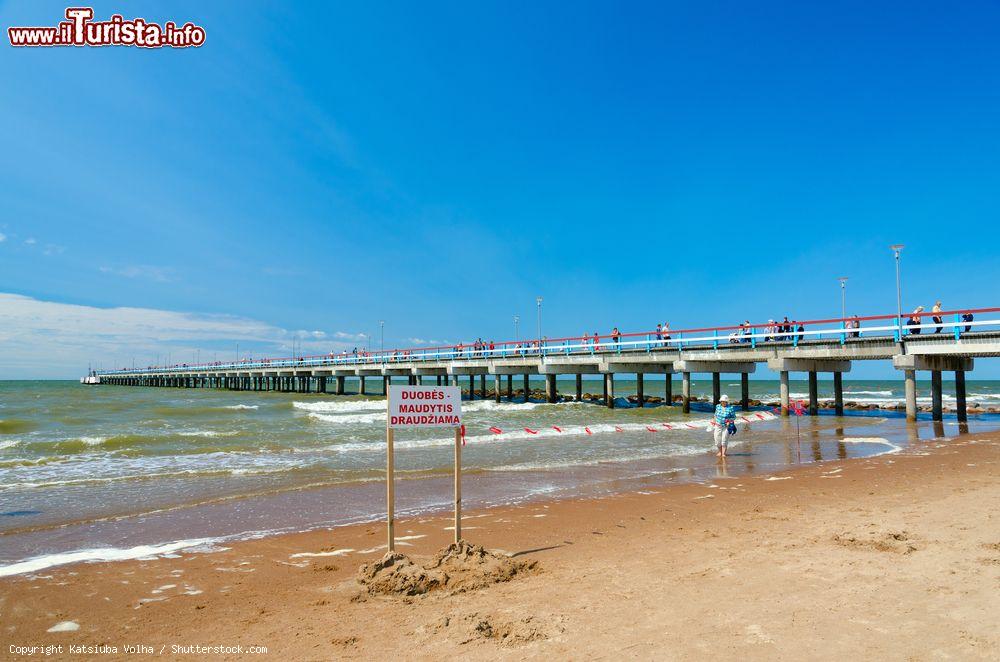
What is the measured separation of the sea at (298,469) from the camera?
25.9ft

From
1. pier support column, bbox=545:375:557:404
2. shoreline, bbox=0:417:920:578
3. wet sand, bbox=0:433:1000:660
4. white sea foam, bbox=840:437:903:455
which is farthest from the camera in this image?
pier support column, bbox=545:375:557:404

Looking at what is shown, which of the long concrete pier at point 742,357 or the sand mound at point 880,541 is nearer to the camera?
the sand mound at point 880,541

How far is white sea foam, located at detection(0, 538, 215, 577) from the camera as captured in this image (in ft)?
20.3

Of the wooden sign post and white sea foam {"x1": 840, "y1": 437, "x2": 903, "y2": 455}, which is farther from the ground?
the wooden sign post

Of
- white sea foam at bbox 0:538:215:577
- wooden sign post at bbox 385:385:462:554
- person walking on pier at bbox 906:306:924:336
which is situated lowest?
Answer: white sea foam at bbox 0:538:215:577

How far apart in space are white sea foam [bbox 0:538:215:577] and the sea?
0.02 m

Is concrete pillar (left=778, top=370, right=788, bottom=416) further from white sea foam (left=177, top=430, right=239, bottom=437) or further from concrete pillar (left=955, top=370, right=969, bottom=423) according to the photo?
white sea foam (left=177, top=430, right=239, bottom=437)

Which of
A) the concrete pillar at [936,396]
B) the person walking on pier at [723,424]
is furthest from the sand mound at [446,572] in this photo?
the concrete pillar at [936,396]

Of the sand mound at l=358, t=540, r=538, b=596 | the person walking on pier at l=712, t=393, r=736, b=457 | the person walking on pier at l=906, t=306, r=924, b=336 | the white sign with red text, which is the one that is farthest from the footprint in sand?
the person walking on pier at l=906, t=306, r=924, b=336

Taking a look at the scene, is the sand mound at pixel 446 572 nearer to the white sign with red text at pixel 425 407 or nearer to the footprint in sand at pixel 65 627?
the white sign with red text at pixel 425 407

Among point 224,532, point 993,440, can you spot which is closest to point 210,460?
point 224,532

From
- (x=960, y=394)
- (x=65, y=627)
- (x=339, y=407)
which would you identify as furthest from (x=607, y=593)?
(x=339, y=407)

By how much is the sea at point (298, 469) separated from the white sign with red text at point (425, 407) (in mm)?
3099

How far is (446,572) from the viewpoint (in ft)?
17.2
